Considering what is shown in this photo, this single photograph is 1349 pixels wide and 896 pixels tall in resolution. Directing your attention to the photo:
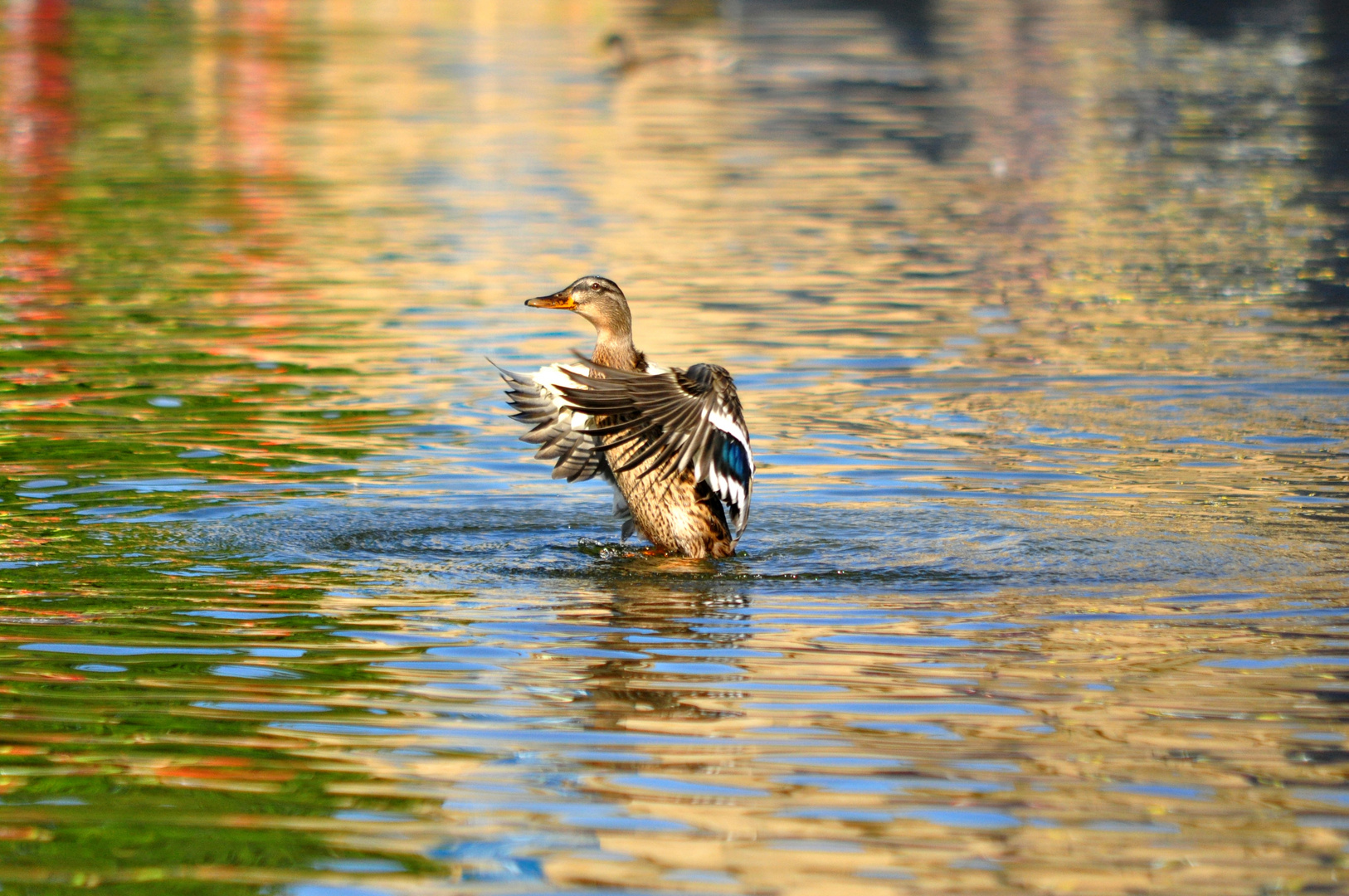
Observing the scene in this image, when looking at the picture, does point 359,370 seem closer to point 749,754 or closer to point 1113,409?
point 1113,409

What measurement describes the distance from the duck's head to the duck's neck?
0.07 feet

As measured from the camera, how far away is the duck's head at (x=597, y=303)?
980 cm

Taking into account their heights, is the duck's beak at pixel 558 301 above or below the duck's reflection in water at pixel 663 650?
above

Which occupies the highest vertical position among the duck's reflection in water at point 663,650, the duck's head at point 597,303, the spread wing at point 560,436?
the duck's head at point 597,303

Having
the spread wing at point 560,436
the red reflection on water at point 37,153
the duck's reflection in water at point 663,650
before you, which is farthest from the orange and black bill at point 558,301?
the red reflection on water at point 37,153

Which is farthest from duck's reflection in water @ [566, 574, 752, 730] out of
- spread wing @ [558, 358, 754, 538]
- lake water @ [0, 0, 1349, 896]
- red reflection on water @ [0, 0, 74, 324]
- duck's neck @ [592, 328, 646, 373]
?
red reflection on water @ [0, 0, 74, 324]

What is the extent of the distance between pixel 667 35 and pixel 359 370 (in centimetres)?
4529

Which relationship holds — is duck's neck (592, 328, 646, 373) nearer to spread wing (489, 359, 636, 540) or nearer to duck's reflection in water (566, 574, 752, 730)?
spread wing (489, 359, 636, 540)

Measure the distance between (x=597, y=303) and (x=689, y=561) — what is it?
54.7 inches

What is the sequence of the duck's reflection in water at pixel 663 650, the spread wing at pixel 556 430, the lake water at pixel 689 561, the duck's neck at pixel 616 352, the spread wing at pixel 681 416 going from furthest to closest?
1. the spread wing at pixel 556 430
2. the duck's neck at pixel 616 352
3. the spread wing at pixel 681 416
4. the duck's reflection in water at pixel 663 650
5. the lake water at pixel 689 561

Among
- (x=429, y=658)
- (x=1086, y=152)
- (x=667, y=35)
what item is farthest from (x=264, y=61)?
(x=429, y=658)

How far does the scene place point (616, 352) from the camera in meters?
9.92

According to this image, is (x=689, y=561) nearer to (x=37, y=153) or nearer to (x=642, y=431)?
(x=642, y=431)

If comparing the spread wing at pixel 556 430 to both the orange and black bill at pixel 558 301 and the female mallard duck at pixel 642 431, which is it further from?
the orange and black bill at pixel 558 301
